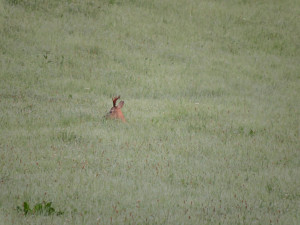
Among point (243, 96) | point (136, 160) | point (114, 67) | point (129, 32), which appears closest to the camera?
point (136, 160)

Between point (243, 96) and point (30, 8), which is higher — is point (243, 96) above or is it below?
below

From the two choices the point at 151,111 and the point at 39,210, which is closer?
the point at 39,210

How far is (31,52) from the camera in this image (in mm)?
16703

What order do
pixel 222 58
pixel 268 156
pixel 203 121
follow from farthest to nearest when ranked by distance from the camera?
1. pixel 222 58
2. pixel 203 121
3. pixel 268 156

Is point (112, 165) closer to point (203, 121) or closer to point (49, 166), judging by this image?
point (49, 166)

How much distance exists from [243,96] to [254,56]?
577cm

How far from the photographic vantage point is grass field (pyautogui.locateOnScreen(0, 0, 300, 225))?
231 inches

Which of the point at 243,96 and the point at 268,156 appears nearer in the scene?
the point at 268,156

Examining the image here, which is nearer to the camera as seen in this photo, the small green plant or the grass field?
the small green plant

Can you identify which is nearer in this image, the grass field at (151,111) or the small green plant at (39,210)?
the small green plant at (39,210)

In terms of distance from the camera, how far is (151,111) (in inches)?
460

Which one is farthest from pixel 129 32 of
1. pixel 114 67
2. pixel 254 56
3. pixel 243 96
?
pixel 243 96

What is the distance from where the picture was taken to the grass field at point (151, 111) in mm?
5855

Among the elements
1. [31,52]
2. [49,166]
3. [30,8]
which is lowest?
[49,166]
